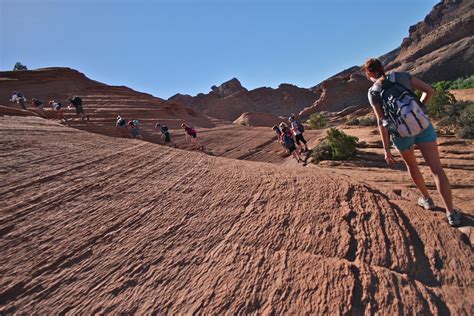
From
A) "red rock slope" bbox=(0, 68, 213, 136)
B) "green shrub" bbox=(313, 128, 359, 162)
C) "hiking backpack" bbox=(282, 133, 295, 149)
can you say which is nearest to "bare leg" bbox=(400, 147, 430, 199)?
"green shrub" bbox=(313, 128, 359, 162)

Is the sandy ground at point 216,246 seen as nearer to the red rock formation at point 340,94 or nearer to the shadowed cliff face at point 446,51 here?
the shadowed cliff face at point 446,51

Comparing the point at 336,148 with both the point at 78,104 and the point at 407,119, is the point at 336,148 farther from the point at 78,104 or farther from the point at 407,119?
the point at 78,104

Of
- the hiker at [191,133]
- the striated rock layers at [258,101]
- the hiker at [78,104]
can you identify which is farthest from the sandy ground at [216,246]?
the striated rock layers at [258,101]

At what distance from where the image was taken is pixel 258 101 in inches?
3280

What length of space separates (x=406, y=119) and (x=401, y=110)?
0.11 m

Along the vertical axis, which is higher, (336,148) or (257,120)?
(336,148)

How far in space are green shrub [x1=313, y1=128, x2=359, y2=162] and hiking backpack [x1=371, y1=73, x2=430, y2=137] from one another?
8.31m

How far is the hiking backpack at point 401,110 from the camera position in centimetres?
350

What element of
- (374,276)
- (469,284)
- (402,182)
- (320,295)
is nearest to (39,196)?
(320,295)

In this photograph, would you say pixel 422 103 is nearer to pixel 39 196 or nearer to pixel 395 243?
pixel 395 243

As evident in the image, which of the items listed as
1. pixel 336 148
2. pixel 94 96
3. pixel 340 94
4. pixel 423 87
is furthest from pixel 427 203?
pixel 340 94

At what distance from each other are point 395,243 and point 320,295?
50.1 inches

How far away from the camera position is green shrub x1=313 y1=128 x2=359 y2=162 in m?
11.8

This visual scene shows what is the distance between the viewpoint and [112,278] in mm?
2758
